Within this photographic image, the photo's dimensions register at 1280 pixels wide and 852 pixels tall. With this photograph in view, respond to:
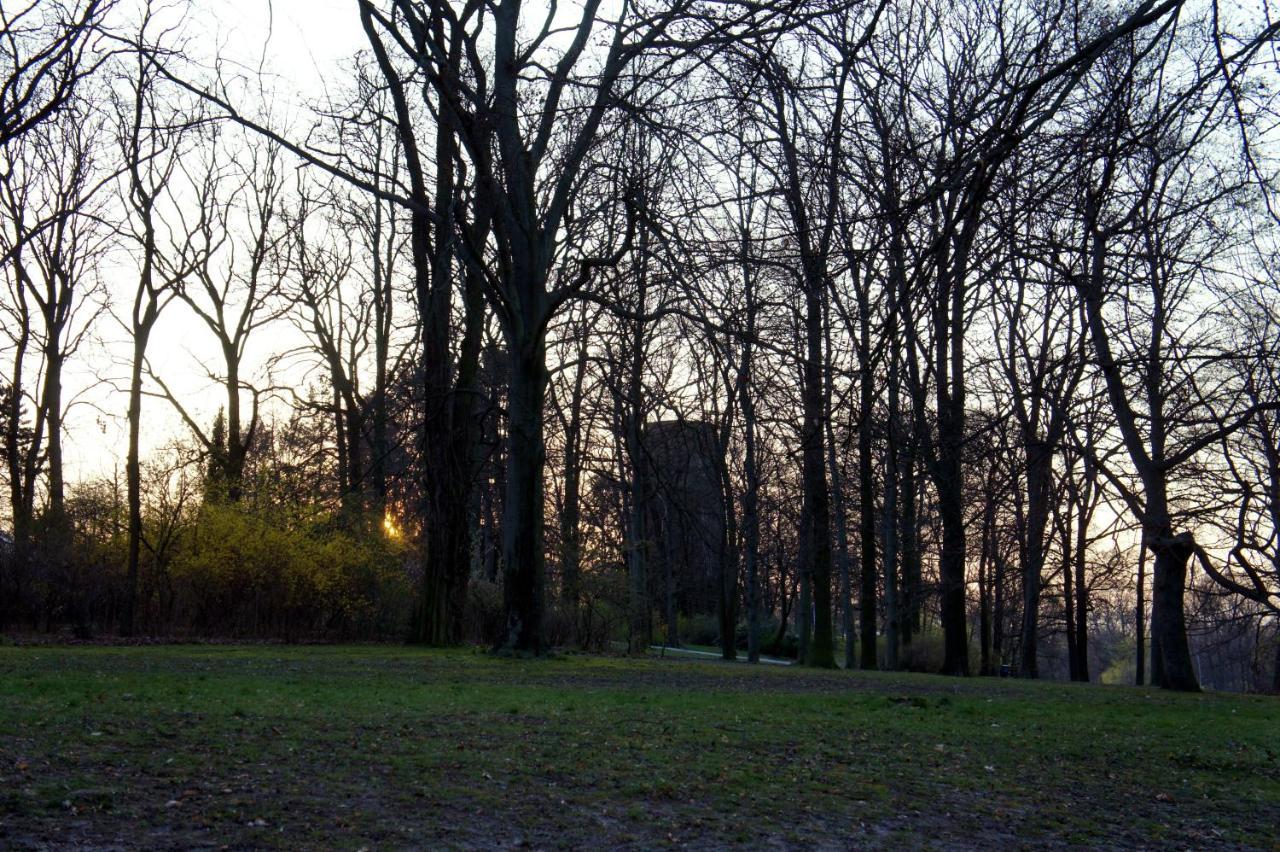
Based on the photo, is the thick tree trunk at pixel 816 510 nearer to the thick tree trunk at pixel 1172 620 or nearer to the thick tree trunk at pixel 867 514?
the thick tree trunk at pixel 867 514

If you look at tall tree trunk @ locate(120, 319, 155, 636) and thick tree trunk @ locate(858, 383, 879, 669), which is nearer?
thick tree trunk @ locate(858, 383, 879, 669)

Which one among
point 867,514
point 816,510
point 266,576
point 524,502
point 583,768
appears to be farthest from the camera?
point 266,576

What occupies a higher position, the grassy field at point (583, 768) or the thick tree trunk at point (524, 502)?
the thick tree trunk at point (524, 502)

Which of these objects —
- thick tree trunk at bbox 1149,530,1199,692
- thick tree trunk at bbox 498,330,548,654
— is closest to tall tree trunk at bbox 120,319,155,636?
thick tree trunk at bbox 498,330,548,654

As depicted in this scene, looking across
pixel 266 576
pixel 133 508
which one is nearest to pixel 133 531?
pixel 133 508

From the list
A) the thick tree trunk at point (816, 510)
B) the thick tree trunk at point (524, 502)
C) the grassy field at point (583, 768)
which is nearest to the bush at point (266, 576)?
the thick tree trunk at point (524, 502)

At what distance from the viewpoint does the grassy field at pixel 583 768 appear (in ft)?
15.0

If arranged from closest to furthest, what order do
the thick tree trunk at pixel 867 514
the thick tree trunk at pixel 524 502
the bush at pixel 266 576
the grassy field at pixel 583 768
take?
the thick tree trunk at pixel 867 514 < the grassy field at pixel 583 768 < the thick tree trunk at pixel 524 502 < the bush at pixel 266 576

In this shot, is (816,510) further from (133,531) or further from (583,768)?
(133,531)

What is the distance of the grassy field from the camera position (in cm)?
456

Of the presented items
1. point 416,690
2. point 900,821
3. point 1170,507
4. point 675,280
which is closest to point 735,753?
point 900,821

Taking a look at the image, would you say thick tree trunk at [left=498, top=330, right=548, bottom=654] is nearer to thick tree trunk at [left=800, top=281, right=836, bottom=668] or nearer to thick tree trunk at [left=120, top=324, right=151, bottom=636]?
thick tree trunk at [left=800, top=281, right=836, bottom=668]

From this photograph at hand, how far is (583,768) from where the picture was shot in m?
6.00

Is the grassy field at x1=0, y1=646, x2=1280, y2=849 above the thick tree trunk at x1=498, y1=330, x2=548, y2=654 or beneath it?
beneath
